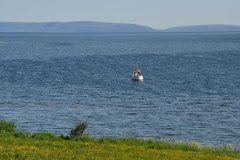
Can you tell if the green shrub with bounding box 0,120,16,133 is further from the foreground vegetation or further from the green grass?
the green grass

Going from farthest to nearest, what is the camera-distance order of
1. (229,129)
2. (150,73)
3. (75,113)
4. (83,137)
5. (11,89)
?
(150,73), (11,89), (75,113), (229,129), (83,137)

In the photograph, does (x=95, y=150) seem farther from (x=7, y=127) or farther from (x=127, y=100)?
(x=127, y=100)

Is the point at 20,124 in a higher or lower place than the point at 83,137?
lower

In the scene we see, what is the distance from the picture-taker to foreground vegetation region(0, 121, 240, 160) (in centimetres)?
2877

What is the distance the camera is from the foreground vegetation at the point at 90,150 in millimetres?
28766

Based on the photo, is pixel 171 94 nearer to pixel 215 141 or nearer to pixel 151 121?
pixel 151 121

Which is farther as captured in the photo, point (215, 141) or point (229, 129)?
point (229, 129)

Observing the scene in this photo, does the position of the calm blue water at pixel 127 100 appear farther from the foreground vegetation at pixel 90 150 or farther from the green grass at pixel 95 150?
the green grass at pixel 95 150

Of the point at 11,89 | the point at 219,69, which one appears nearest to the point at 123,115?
the point at 11,89

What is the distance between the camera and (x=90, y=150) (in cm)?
3152

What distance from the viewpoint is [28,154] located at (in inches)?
1107

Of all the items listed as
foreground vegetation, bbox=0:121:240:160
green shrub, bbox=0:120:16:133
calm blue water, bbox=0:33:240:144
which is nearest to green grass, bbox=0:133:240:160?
foreground vegetation, bbox=0:121:240:160

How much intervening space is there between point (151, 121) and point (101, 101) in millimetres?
17042

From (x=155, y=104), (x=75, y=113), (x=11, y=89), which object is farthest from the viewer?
(x=11, y=89)
